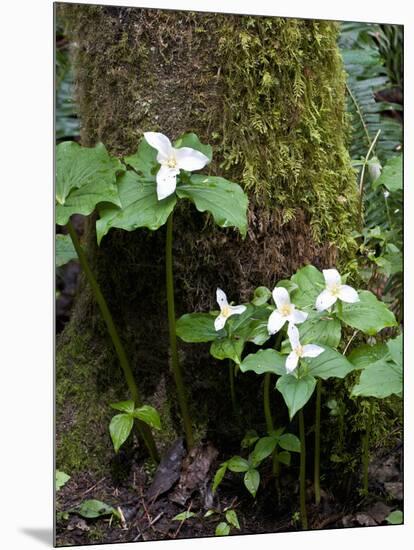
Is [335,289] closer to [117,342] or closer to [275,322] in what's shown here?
[275,322]

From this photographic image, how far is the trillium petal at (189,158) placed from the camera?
82.8 inches

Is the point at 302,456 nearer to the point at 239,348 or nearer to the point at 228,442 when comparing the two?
the point at 228,442

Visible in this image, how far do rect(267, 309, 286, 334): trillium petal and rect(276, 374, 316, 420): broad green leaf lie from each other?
0.14 meters

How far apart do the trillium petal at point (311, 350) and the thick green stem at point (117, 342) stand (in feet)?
1.86

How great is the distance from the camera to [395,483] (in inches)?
101

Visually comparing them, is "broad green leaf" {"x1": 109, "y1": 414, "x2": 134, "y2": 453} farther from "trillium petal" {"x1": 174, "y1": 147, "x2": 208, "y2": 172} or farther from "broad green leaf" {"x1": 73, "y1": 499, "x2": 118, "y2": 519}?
"trillium petal" {"x1": 174, "y1": 147, "x2": 208, "y2": 172}

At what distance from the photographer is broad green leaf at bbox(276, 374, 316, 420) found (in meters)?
2.03

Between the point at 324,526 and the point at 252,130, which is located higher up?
the point at 252,130

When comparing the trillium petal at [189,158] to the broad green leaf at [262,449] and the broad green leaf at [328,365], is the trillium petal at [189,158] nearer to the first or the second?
the broad green leaf at [328,365]

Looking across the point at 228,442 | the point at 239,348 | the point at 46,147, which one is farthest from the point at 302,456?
the point at 46,147

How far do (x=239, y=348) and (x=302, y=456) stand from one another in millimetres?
423

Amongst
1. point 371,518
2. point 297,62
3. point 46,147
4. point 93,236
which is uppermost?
point 297,62

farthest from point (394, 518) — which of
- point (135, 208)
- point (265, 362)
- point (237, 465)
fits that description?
point (135, 208)

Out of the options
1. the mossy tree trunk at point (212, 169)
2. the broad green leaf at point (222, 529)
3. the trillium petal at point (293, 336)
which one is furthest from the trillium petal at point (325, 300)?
the broad green leaf at point (222, 529)
